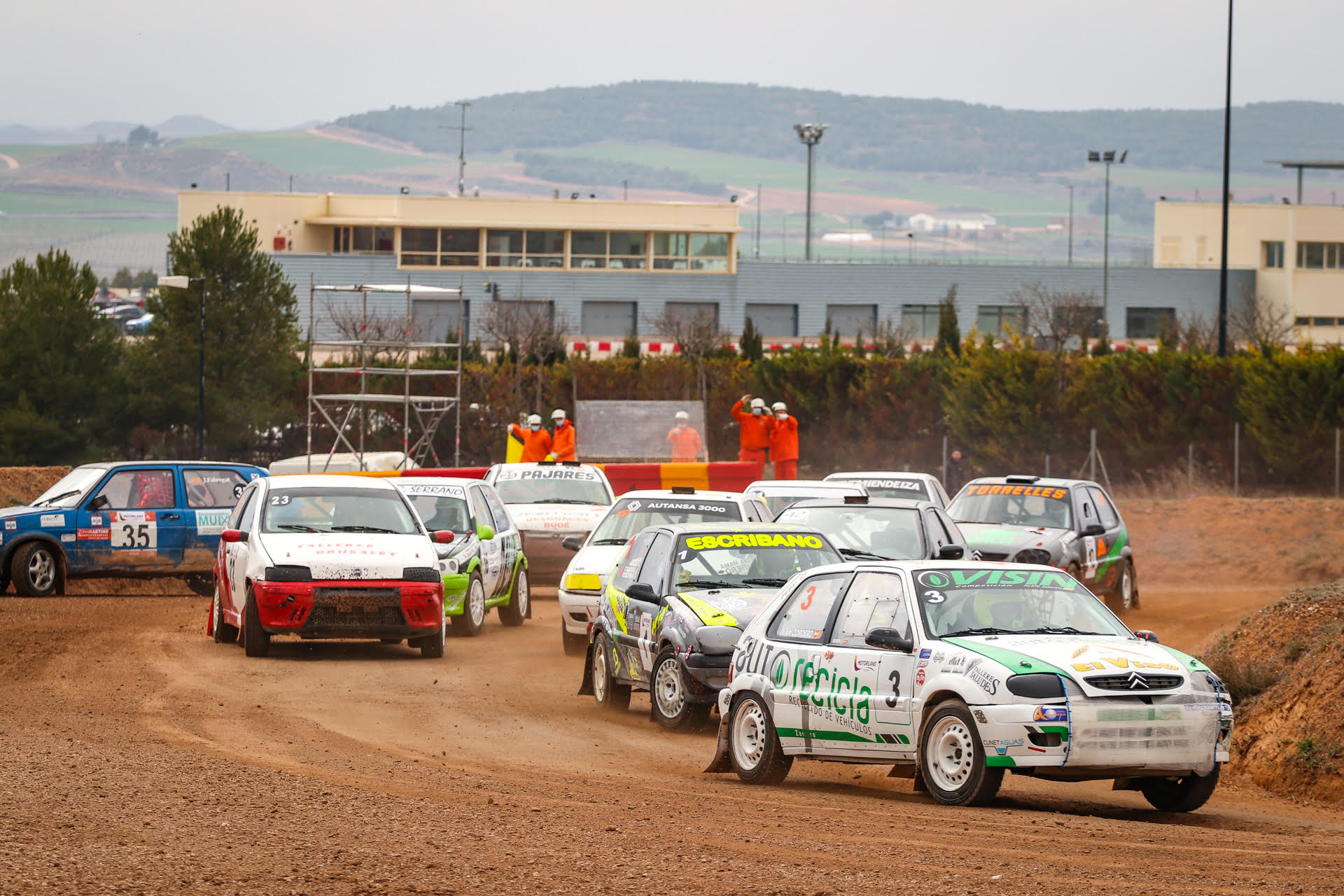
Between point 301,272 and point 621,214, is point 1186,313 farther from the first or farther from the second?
point 301,272

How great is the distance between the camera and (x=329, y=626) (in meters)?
16.0

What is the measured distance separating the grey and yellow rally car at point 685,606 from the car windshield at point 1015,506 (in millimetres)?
8797

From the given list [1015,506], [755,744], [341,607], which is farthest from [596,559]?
[1015,506]

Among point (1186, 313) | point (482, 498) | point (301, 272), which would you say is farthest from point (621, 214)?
point (482, 498)

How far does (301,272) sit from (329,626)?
70309mm

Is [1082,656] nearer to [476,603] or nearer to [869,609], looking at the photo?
[869,609]

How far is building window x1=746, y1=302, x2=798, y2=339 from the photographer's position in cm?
9200

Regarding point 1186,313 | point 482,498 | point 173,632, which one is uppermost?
point 1186,313

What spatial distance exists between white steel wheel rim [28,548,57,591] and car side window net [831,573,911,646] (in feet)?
47.7

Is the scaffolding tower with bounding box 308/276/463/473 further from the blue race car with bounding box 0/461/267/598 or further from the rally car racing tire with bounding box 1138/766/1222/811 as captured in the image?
the rally car racing tire with bounding box 1138/766/1222/811

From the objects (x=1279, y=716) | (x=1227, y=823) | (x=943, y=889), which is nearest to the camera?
(x=943, y=889)

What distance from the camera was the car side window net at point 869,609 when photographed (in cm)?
997

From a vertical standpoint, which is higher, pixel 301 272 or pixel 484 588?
pixel 301 272

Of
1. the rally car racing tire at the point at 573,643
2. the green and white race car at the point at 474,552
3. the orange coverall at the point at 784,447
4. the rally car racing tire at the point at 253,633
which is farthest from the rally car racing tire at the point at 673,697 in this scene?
the orange coverall at the point at 784,447
